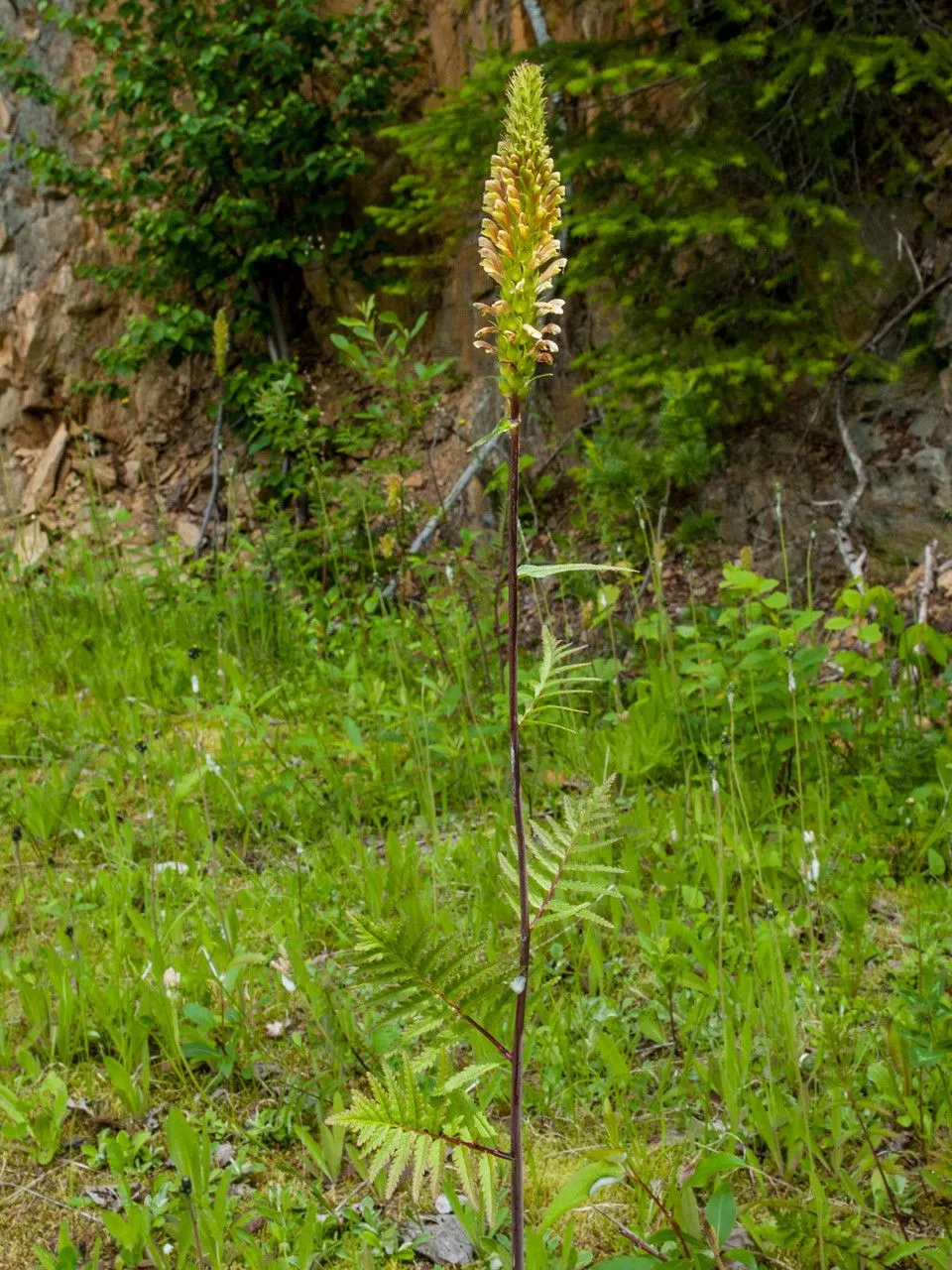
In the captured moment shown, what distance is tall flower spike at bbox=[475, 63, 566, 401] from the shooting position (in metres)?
0.99

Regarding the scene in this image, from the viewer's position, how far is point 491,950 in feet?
7.21

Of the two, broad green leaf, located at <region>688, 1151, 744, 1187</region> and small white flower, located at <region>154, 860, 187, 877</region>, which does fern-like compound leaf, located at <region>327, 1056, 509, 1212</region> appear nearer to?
broad green leaf, located at <region>688, 1151, 744, 1187</region>

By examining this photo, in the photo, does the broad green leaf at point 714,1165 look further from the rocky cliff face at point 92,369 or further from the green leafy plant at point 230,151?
the green leafy plant at point 230,151

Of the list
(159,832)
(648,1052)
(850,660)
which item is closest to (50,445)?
(159,832)

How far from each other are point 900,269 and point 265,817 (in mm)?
3675

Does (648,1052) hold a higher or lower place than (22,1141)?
lower

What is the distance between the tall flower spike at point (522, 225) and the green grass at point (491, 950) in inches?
28.3

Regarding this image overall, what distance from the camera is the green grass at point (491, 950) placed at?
1.67 metres

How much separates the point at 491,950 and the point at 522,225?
1.61 m

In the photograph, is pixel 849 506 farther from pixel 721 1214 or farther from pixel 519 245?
pixel 519 245

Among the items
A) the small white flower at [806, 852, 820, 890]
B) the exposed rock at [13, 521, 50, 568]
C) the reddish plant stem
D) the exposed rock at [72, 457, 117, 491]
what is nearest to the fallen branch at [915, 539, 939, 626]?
the small white flower at [806, 852, 820, 890]

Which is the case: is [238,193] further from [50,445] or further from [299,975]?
[299,975]

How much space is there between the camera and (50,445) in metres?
8.15

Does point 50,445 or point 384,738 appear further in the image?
point 50,445
